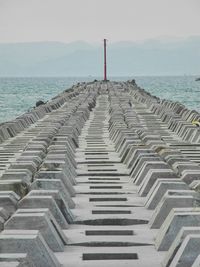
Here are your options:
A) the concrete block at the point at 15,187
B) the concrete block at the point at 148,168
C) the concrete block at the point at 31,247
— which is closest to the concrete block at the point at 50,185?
the concrete block at the point at 15,187

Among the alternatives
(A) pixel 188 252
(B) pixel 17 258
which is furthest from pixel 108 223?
(B) pixel 17 258

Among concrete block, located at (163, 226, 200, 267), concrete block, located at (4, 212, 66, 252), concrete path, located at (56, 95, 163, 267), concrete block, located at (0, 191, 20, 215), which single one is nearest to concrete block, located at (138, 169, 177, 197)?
concrete path, located at (56, 95, 163, 267)

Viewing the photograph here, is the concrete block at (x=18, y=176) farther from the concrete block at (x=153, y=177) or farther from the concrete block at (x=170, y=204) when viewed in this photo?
the concrete block at (x=170, y=204)

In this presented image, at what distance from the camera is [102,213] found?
321 inches

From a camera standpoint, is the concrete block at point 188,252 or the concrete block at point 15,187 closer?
the concrete block at point 188,252

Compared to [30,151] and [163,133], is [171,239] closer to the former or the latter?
[30,151]

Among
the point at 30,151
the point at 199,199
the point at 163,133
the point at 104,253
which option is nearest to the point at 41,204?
the point at 104,253

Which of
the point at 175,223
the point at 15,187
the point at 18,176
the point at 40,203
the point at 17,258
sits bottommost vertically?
the point at 18,176

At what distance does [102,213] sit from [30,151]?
3.93 metres


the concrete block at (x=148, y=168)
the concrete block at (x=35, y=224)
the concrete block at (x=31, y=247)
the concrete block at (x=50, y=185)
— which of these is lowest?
the concrete block at (x=148, y=168)

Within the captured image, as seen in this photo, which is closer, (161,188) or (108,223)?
(108,223)

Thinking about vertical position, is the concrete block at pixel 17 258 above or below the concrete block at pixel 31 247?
above

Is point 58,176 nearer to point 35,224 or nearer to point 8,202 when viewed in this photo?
point 8,202

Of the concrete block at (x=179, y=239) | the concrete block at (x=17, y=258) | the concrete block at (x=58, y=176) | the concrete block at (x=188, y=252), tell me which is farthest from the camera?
the concrete block at (x=58, y=176)
